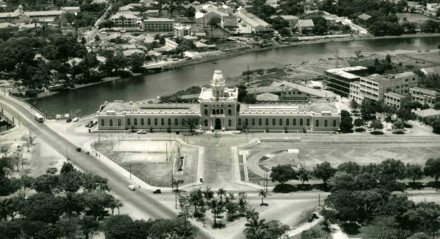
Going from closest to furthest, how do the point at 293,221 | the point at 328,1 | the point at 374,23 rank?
the point at 293,221, the point at 374,23, the point at 328,1

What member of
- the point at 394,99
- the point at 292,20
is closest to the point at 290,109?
the point at 394,99

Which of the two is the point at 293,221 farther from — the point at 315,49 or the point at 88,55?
the point at 315,49

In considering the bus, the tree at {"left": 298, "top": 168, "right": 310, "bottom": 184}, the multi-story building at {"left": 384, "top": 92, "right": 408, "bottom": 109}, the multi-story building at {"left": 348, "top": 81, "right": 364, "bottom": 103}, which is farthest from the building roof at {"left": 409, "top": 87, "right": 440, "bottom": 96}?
the bus

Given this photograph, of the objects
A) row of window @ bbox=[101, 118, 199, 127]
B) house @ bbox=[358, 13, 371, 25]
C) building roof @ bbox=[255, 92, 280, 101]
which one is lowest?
row of window @ bbox=[101, 118, 199, 127]

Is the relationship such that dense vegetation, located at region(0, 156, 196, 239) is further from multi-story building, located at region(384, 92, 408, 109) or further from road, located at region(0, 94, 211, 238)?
multi-story building, located at region(384, 92, 408, 109)

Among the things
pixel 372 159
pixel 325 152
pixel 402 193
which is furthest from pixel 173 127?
pixel 402 193

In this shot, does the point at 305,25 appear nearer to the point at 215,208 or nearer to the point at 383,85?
the point at 383,85
